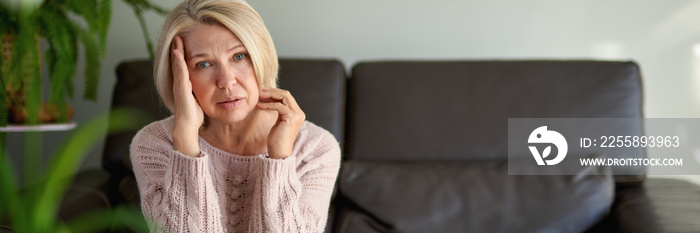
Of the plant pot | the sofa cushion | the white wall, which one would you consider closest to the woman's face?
the sofa cushion

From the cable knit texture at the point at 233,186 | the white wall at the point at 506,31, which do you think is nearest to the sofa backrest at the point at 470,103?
the white wall at the point at 506,31

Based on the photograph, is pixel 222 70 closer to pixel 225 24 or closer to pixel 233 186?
pixel 225 24

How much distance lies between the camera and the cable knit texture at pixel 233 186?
1.08 metres

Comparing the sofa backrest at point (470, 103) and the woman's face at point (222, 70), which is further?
the sofa backrest at point (470, 103)

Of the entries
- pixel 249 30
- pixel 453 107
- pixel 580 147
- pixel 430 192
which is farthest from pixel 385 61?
pixel 249 30

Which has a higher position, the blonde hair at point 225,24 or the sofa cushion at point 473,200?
the blonde hair at point 225,24

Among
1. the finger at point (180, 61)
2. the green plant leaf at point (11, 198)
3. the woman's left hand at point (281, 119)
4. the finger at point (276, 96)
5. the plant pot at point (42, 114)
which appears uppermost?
the finger at point (180, 61)

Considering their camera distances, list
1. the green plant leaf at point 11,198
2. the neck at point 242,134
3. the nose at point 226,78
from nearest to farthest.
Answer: the green plant leaf at point 11,198, the nose at point 226,78, the neck at point 242,134

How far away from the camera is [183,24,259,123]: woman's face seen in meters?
1.03

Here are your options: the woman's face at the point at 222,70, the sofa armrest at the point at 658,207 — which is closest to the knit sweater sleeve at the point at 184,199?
the woman's face at the point at 222,70

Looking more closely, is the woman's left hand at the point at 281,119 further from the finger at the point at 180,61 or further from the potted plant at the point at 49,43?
the potted plant at the point at 49,43

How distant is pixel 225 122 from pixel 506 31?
3.99 ft

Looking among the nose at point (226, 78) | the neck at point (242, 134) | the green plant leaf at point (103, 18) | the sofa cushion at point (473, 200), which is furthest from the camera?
the green plant leaf at point (103, 18)

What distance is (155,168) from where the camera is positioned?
116cm
